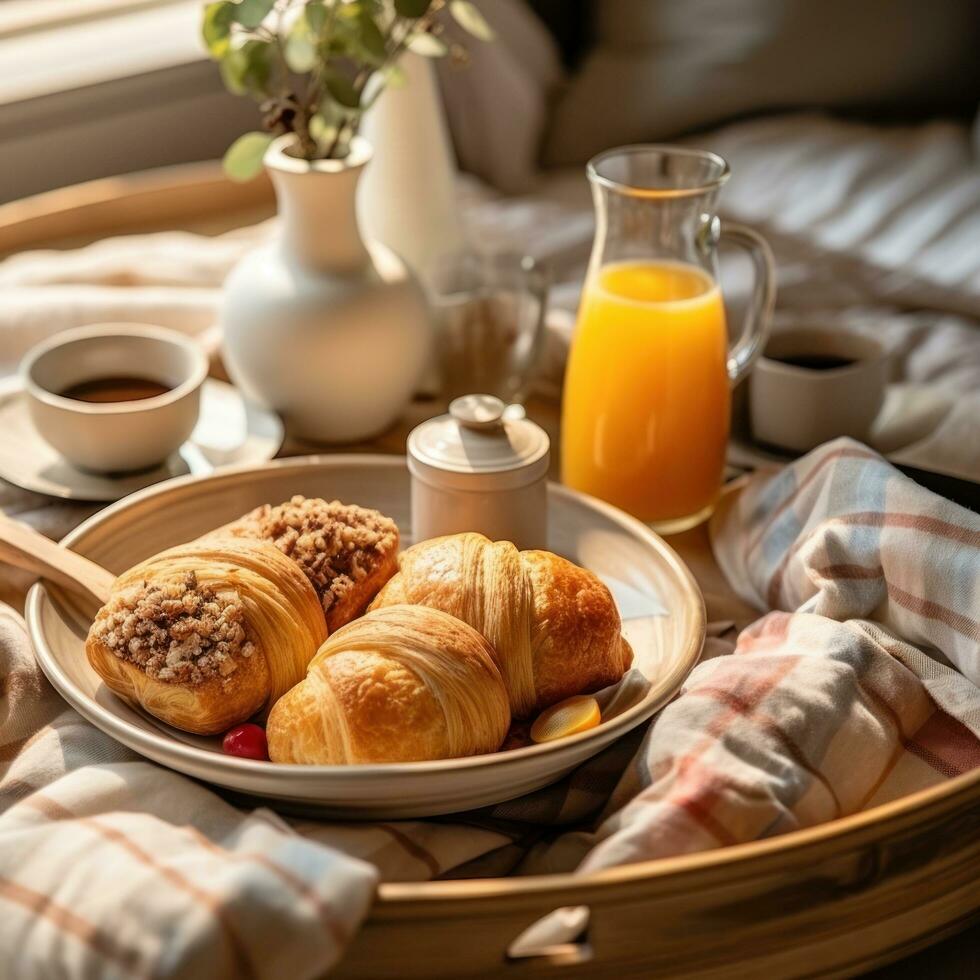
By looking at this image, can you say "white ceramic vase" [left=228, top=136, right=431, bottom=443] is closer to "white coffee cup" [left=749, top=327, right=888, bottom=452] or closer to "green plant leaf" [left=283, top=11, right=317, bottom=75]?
"green plant leaf" [left=283, top=11, right=317, bottom=75]

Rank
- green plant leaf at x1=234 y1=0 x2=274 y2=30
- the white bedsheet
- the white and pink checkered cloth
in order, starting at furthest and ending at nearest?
the white bedsheet, green plant leaf at x1=234 y1=0 x2=274 y2=30, the white and pink checkered cloth

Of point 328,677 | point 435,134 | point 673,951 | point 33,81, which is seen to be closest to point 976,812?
point 673,951

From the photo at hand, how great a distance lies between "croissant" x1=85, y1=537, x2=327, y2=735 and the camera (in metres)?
0.66

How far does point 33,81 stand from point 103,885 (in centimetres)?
138

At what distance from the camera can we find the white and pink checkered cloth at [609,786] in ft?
1.68

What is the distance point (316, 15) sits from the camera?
88 centimetres

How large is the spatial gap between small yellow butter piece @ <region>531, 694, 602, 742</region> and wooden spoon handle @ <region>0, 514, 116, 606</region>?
27cm

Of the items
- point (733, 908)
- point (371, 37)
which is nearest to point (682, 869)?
point (733, 908)

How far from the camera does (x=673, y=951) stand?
539 mm

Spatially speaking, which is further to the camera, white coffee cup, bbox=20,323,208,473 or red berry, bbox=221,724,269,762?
white coffee cup, bbox=20,323,208,473

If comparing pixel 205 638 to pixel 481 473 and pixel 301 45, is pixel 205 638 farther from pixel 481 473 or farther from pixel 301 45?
pixel 301 45

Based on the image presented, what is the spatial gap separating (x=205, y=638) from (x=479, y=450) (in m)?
0.21

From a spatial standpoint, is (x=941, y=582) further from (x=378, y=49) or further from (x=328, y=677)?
(x=378, y=49)

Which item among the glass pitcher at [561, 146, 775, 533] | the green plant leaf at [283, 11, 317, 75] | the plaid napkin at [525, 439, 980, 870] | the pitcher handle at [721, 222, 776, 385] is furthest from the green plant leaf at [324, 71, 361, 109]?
the plaid napkin at [525, 439, 980, 870]
